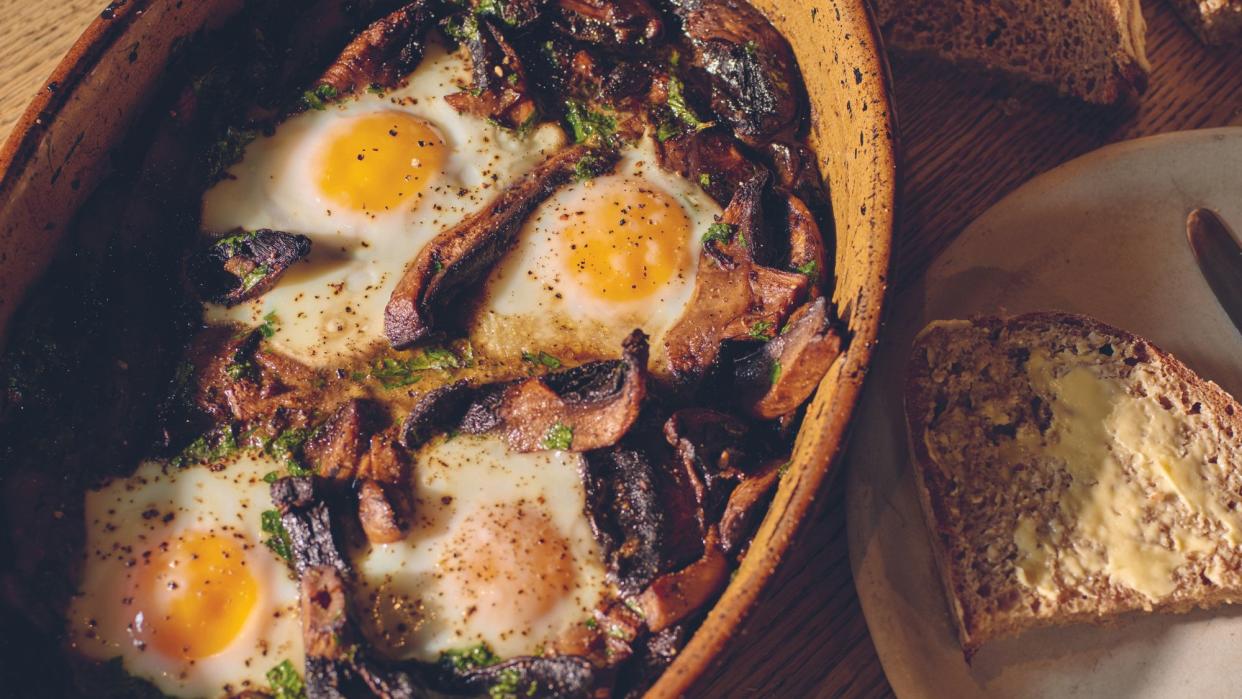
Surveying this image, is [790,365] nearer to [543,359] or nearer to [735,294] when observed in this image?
[735,294]

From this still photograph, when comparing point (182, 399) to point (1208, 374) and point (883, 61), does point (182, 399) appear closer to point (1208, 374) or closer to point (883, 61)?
point (883, 61)

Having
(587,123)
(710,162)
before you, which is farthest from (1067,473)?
(587,123)

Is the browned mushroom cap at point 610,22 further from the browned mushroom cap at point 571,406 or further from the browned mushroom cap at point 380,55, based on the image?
the browned mushroom cap at point 571,406

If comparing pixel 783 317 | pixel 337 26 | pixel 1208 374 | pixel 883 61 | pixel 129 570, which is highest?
pixel 883 61

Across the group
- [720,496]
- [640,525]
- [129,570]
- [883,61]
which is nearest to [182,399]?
[129,570]

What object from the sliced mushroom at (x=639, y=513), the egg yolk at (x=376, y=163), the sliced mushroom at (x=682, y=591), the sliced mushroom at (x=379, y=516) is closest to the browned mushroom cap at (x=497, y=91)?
the egg yolk at (x=376, y=163)

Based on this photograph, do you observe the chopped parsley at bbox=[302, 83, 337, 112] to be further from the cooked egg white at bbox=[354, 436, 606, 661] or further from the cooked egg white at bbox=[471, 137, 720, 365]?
the cooked egg white at bbox=[354, 436, 606, 661]

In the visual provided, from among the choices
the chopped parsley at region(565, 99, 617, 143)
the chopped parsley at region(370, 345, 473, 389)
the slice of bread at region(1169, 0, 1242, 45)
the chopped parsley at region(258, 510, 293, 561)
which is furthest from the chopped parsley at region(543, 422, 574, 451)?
the slice of bread at region(1169, 0, 1242, 45)
